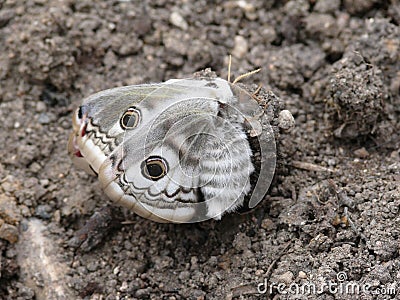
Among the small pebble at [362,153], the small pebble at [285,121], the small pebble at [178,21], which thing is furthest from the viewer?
the small pebble at [178,21]

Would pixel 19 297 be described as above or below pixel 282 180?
below

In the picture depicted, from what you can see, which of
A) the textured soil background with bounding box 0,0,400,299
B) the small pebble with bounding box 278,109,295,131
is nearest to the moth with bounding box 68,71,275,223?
the small pebble with bounding box 278,109,295,131

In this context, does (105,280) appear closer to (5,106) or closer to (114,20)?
(5,106)

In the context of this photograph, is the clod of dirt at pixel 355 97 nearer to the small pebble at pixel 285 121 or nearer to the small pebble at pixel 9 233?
the small pebble at pixel 285 121

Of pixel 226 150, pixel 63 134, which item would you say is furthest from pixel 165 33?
pixel 226 150

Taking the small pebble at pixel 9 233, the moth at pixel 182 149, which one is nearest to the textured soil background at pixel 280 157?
the small pebble at pixel 9 233

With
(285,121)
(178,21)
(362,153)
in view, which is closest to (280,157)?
(285,121)
